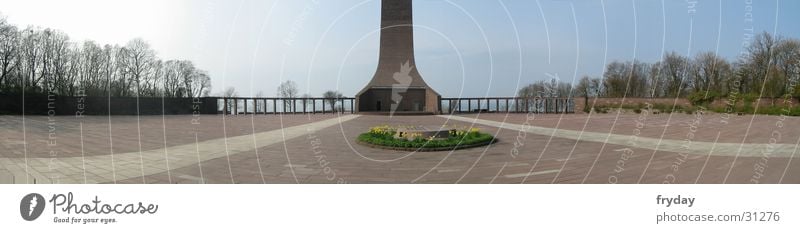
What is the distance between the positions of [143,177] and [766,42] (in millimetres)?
39294

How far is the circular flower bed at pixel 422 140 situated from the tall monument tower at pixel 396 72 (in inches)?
1028

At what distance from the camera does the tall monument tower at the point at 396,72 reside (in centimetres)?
3838

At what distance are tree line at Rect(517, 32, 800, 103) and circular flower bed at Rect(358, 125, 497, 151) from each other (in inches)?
572

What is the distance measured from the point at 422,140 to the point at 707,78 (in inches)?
1646

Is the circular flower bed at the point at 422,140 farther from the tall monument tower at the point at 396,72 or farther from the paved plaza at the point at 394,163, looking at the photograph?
the tall monument tower at the point at 396,72

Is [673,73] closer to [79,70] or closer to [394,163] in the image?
[394,163]

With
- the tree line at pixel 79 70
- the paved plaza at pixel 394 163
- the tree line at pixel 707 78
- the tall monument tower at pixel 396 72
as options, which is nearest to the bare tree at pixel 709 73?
the tree line at pixel 707 78

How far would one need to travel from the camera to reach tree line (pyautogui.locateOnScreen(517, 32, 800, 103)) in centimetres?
2883

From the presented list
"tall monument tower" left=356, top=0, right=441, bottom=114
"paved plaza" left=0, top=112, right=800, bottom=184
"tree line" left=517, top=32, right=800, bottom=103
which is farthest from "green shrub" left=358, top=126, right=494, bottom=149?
"tall monument tower" left=356, top=0, right=441, bottom=114

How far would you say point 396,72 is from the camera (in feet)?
133

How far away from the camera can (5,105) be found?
25.4 metres

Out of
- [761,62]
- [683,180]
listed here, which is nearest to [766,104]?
[761,62]

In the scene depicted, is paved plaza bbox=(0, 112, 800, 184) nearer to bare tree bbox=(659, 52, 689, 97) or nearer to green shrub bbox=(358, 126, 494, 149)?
green shrub bbox=(358, 126, 494, 149)
